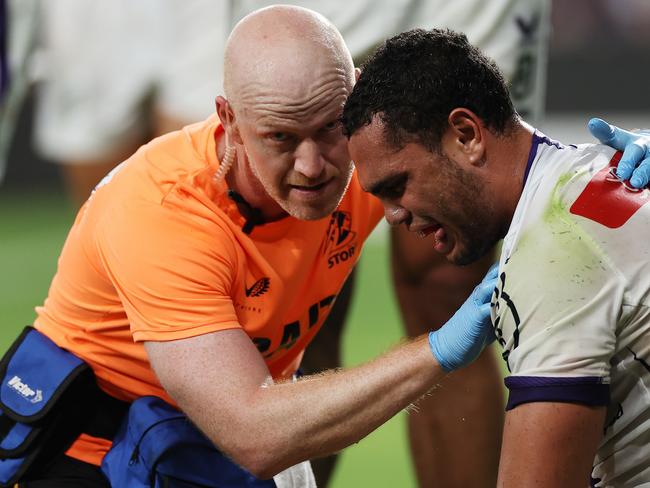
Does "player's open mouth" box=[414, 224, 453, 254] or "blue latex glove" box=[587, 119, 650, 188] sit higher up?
"blue latex glove" box=[587, 119, 650, 188]

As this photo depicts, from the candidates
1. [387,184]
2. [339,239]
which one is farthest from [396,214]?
[339,239]

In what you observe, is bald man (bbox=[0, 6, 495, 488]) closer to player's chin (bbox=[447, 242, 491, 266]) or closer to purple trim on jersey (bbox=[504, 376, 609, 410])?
player's chin (bbox=[447, 242, 491, 266])

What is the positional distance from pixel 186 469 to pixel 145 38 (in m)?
→ 3.25

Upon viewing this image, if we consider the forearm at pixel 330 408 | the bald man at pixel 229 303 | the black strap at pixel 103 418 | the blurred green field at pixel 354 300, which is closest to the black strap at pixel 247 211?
the bald man at pixel 229 303

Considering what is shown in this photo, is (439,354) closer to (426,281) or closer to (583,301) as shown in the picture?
(583,301)

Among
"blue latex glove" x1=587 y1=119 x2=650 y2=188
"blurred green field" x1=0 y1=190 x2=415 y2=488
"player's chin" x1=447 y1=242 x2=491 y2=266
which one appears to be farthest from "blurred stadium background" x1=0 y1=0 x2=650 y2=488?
"blue latex glove" x1=587 y1=119 x2=650 y2=188

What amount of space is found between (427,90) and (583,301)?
1.58 ft

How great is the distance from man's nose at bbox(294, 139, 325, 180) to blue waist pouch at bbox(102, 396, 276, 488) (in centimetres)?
63

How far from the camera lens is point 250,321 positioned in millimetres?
2826

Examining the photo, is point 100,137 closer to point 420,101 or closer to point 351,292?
point 351,292

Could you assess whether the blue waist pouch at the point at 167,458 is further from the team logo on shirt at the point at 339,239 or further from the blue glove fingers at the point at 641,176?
the blue glove fingers at the point at 641,176

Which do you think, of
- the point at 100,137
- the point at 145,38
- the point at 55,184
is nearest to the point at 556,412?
the point at 100,137

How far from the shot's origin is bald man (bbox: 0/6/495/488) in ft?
8.25

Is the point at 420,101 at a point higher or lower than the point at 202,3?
higher
